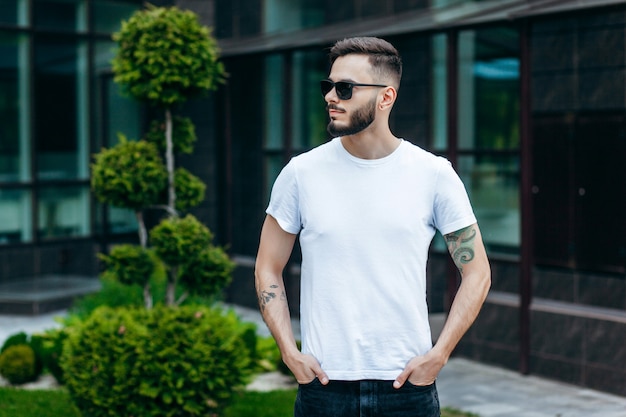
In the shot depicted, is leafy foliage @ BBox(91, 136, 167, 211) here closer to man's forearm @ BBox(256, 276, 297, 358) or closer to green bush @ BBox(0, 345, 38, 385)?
green bush @ BBox(0, 345, 38, 385)

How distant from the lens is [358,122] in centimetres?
385

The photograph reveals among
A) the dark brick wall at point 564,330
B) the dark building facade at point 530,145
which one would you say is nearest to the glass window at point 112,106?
the dark building facade at point 530,145

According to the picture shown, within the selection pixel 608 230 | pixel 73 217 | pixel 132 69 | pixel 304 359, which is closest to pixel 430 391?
pixel 304 359

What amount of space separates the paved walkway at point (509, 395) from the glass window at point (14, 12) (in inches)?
359

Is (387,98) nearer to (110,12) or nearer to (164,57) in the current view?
(164,57)

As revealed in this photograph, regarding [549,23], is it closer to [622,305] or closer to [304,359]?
[622,305]

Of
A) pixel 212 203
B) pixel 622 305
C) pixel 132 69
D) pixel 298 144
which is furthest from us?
pixel 212 203

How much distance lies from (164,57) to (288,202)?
15.7 ft

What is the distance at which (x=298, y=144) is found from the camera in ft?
49.5

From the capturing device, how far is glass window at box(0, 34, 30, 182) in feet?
55.5

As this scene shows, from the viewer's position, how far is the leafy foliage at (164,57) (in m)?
8.41

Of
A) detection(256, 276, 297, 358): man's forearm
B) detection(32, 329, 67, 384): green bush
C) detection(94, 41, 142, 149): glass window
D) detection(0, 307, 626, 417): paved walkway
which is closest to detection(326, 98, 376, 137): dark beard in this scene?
detection(256, 276, 297, 358): man's forearm

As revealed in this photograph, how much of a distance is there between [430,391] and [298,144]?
11365 mm

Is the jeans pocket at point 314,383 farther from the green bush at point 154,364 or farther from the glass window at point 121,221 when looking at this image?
the glass window at point 121,221
